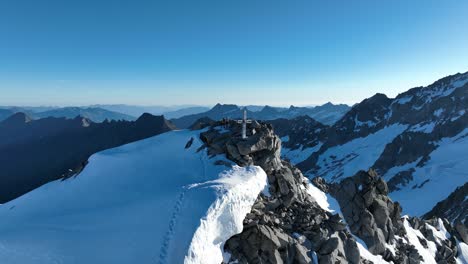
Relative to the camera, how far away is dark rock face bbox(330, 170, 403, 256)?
33562 millimetres

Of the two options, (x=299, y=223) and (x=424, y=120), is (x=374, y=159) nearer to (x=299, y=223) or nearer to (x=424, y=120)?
(x=424, y=120)

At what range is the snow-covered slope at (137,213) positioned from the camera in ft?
57.2

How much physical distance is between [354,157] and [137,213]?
568ft

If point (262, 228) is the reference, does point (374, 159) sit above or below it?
below

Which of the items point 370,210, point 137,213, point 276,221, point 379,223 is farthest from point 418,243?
point 137,213

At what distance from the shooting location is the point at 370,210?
37.8 m

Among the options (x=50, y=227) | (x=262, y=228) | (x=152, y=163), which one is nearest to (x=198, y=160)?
(x=152, y=163)

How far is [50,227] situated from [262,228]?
44.9 feet

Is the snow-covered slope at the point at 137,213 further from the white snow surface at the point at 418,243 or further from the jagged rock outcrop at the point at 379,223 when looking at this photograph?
the white snow surface at the point at 418,243

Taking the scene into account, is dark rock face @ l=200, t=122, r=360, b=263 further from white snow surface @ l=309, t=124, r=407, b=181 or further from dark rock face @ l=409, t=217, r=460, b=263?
white snow surface @ l=309, t=124, r=407, b=181

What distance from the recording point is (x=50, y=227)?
20.5 m

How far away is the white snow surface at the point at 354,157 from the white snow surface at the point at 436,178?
31.4 m

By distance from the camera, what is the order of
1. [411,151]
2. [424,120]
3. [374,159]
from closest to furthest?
[411,151]
[374,159]
[424,120]

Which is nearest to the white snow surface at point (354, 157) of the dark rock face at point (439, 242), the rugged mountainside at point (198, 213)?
the dark rock face at point (439, 242)
